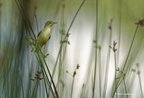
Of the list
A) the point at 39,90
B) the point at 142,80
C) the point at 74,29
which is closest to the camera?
the point at 39,90

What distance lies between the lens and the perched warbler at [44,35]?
2.16 feet

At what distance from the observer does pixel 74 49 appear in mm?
880

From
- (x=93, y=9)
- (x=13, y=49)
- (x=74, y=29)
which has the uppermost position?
(x=93, y=9)

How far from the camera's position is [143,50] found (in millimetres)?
862

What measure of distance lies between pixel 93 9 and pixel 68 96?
448 mm

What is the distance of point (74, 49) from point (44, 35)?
226 millimetres

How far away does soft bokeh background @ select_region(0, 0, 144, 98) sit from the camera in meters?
0.66

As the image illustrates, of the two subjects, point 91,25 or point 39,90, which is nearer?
point 39,90

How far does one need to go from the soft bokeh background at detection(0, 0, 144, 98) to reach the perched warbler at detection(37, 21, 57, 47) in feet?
0.13

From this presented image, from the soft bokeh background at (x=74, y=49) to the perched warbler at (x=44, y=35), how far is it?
4 cm

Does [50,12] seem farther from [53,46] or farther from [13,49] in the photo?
[13,49]

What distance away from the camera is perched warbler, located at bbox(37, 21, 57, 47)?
25.9 inches

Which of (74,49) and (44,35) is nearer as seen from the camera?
(44,35)

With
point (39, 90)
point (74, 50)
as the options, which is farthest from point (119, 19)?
point (39, 90)
